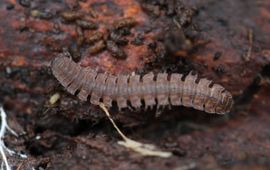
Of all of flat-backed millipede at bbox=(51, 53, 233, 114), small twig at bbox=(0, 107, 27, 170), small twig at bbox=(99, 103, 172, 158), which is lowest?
small twig at bbox=(0, 107, 27, 170)

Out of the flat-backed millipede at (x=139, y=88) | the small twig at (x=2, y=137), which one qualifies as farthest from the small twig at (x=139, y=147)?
the small twig at (x=2, y=137)

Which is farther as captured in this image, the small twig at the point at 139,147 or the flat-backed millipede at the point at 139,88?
the flat-backed millipede at the point at 139,88

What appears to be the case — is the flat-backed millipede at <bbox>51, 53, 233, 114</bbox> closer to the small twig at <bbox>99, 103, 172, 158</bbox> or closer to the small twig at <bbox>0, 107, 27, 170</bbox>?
the small twig at <bbox>99, 103, 172, 158</bbox>

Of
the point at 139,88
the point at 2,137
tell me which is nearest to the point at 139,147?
the point at 139,88

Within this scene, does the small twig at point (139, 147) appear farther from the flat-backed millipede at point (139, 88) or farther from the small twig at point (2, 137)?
the small twig at point (2, 137)

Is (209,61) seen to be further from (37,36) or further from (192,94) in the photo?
(37,36)

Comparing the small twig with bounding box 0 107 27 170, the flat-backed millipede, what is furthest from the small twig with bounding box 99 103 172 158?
the small twig with bounding box 0 107 27 170

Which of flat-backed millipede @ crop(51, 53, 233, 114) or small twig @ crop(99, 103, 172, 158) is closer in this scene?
small twig @ crop(99, 103, 172, 158)

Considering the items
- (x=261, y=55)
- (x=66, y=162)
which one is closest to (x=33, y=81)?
(x=66, y=162)
